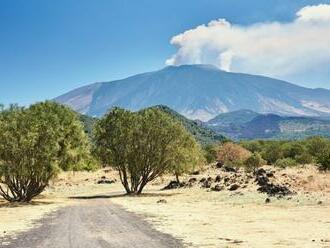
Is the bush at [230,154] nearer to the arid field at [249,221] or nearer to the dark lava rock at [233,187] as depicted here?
the dark lava rock at [233,187]

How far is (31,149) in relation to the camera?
182 ft

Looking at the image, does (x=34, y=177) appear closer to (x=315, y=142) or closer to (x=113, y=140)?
(x=113, y=140)

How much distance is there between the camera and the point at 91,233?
92.2 ft

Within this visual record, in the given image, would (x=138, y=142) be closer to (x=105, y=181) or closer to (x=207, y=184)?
(x=207, y=184)

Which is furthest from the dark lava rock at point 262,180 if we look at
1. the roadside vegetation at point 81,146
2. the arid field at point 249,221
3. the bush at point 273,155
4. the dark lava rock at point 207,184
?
the bush at point 273,155

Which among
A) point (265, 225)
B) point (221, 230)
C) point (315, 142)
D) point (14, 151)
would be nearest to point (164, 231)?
point (221, 230)

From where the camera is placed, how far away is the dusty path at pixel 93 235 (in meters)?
24.0

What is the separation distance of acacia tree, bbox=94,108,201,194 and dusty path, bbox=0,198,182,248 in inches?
1345

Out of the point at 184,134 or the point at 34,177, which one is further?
the point at 184,134

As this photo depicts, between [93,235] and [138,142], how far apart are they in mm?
44818

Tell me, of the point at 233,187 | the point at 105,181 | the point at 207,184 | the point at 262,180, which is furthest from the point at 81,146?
the point at 105,181

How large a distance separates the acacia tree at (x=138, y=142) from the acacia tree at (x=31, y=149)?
35.4 ft

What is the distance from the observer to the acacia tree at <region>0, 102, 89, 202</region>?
54.6 meters

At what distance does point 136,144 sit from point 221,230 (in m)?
43.2
